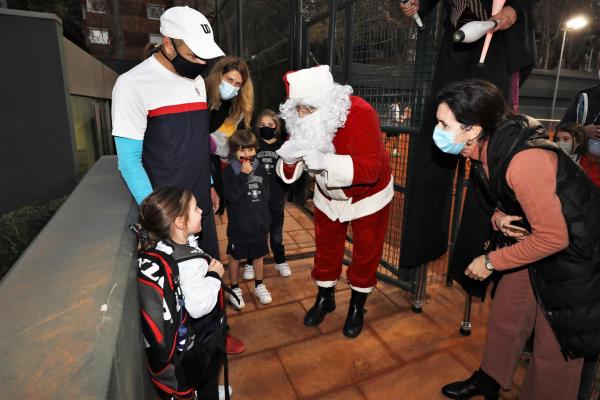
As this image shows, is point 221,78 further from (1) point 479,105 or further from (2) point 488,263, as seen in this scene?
(2) point 488,263

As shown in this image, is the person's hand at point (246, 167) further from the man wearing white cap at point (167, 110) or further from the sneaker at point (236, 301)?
the sneaker at point (236, 301)

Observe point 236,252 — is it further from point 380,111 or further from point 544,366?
point 544,366

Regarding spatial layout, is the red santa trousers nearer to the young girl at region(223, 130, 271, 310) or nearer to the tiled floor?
the tiled floor

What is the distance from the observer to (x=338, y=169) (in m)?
2.29

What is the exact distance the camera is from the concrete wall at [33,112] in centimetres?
423

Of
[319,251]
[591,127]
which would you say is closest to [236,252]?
[319,251]

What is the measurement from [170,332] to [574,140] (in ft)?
10.6

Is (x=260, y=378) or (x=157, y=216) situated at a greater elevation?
(x=157, y=216)

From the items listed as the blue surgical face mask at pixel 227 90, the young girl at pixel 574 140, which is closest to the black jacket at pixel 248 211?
the blue surgical face mask at pixel 227 90

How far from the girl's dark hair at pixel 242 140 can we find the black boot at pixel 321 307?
131cm

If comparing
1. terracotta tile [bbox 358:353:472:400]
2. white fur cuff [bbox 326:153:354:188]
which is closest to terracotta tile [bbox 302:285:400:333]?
terracotta tile [bbox 358:353:472:400]

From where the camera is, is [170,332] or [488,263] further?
[488,263]

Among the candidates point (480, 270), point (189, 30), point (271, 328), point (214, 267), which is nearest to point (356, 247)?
point (271, 328)

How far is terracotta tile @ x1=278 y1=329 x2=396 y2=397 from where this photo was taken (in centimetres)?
230
